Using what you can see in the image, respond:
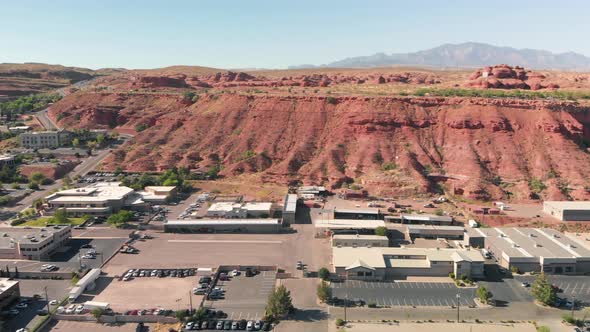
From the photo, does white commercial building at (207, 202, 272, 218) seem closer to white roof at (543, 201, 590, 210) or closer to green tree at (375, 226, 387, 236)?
green tree at (375, 226, 387, 236)

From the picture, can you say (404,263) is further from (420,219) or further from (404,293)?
(420,219)

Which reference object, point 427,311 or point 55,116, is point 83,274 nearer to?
point 427,311

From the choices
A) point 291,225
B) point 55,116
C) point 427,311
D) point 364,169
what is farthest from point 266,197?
point 55,116

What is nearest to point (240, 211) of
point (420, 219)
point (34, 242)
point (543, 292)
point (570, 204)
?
point (420, 219)

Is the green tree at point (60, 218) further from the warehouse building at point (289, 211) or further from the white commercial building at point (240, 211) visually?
the warehouse building at point (289, 211)

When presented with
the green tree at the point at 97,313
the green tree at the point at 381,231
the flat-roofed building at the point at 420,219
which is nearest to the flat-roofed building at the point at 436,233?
the green tree at the point at 381,231
